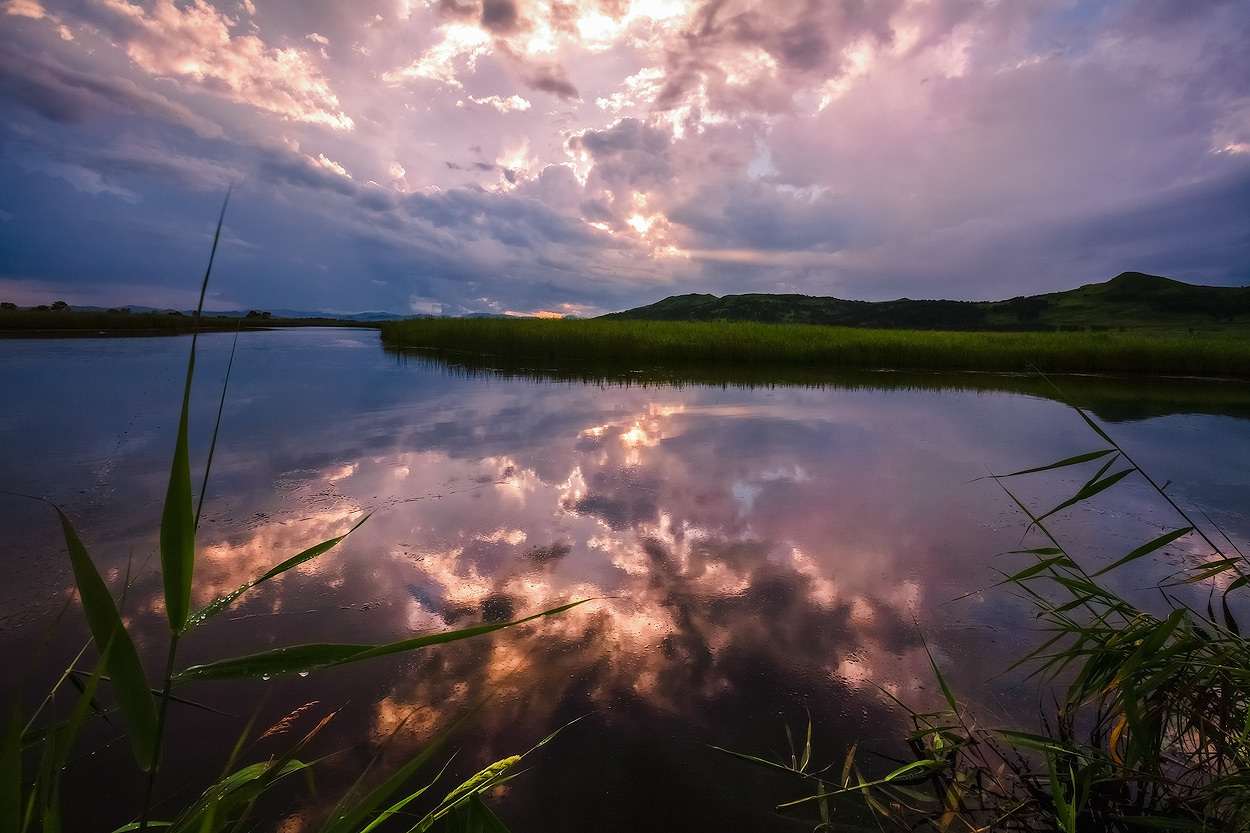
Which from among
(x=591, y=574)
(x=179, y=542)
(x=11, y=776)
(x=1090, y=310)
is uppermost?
(x=1090, y=310)

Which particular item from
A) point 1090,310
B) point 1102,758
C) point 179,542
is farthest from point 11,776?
point 1090,310

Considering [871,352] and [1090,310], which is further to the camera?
[1090,310]

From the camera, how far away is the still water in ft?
6.27

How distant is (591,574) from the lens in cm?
314

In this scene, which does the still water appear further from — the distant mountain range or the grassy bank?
the distant mountain range

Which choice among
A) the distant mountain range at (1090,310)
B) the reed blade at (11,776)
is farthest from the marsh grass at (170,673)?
the distant mountain range at (1090,310)

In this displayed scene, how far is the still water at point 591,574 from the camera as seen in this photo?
191 centimetres

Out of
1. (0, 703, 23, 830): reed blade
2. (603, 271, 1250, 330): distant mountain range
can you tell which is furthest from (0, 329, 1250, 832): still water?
(603, 271, 1250, 330): distant mountain range

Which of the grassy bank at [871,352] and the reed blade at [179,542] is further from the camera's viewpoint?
the grassy bank at [871,352]

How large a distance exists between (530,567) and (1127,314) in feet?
216

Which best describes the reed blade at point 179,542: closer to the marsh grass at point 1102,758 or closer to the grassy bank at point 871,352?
the marsh grass at point 1102,758

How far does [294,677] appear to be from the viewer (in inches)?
88.6

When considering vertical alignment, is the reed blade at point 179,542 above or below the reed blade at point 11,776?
above

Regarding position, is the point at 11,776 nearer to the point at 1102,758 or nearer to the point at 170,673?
the point at 170,673
